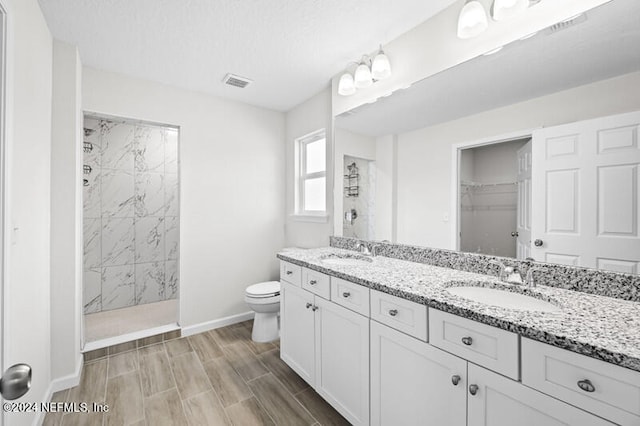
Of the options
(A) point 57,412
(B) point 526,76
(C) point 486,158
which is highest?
(B) point 526,76

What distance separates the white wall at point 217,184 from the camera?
2.50 metres

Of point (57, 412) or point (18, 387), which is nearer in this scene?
point (18, 387)

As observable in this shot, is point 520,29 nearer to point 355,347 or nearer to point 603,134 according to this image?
point 603,134

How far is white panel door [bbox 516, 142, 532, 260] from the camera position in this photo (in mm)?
1359

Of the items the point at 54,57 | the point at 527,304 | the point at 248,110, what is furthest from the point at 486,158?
the point at 54,57

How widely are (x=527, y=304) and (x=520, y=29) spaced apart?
1292 mm

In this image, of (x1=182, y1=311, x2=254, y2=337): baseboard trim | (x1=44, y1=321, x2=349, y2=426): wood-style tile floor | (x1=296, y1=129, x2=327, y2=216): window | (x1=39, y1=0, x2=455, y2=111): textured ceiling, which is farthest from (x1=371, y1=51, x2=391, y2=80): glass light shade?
(x1=182, y1=311, x2=254, y2=337): baseboard trim

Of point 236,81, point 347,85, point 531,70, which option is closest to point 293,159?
point 236,81

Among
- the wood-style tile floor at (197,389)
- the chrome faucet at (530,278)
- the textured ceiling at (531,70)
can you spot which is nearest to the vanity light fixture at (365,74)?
the textured ceiling at (531,70)

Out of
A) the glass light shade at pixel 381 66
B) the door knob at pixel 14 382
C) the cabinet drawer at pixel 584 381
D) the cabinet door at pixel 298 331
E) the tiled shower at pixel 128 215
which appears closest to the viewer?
the door knob at pixel 14 382

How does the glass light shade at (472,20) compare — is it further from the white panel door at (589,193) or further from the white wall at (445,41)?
the white panel door at (589,193)

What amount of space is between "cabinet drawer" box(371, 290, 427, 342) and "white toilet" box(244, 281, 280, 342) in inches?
55.1

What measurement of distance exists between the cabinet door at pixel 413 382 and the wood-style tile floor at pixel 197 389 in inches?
19.9

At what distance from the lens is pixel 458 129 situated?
5.38 feet
